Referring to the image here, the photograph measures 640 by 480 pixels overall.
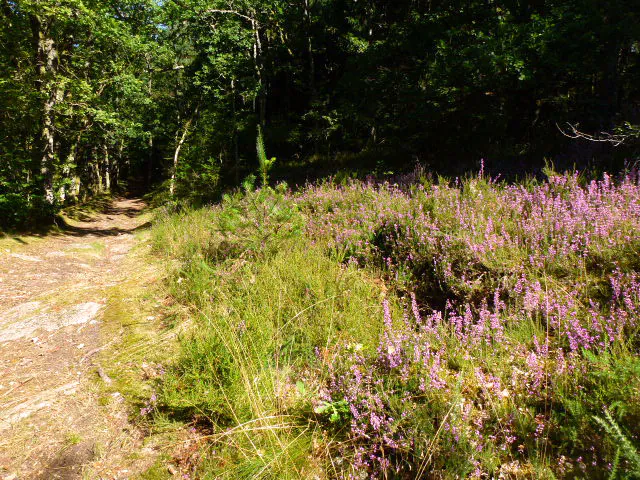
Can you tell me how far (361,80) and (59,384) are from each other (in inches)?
411

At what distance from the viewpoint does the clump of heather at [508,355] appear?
176 centimetres

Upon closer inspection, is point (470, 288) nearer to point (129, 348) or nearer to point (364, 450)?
point (364, 450)

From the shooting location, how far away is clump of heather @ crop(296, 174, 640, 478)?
1761 millimetres

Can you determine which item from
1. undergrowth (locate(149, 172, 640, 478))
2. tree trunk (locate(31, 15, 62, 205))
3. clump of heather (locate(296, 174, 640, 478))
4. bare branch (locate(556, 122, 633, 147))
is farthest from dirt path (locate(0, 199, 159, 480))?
tree trunk (locate(31, 15, 62, 205))

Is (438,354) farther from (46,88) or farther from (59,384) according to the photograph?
(46,88)

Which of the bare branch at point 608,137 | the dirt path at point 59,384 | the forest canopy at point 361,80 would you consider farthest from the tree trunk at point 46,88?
the bare branch at point 608,137

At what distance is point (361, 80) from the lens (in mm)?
10570

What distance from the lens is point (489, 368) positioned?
224 cm

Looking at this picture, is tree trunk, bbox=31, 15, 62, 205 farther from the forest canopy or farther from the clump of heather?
the clump of heather

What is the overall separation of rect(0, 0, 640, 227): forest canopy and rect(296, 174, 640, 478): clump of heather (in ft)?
8.08

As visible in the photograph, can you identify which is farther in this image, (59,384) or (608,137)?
(608,137)

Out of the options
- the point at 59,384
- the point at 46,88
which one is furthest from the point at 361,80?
the point at 46,88

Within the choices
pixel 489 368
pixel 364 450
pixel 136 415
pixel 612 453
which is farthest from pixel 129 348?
pixel 612 453

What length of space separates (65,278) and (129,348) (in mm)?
4586
